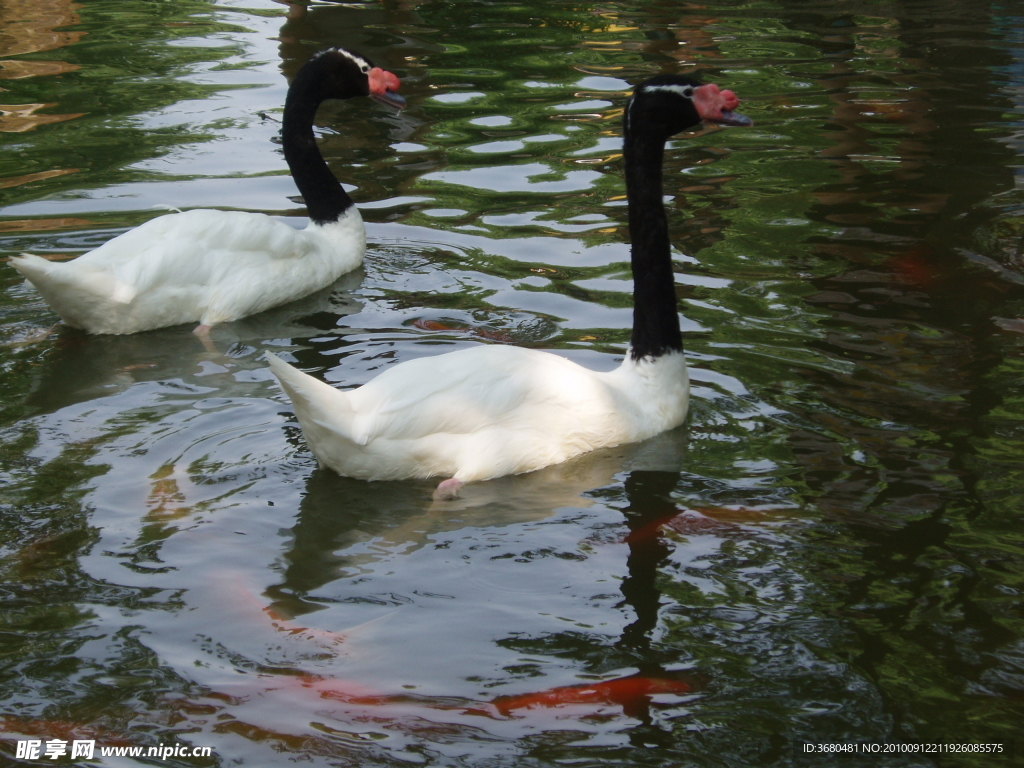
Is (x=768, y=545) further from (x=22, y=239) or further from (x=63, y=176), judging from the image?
(x=63, y=176)

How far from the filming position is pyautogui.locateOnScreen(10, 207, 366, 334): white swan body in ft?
22.2

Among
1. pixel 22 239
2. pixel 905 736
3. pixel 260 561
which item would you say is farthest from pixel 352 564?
pixel 22 239

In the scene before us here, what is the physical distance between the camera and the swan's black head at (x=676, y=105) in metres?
5.71

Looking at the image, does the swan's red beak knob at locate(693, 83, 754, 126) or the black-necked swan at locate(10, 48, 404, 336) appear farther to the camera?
the black-necked swan at locate(10, 48, 404, 336)

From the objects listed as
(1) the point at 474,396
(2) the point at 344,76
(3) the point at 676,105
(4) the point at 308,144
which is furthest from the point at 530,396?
(2) the point at 344,76

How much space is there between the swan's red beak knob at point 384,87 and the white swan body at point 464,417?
385 cm

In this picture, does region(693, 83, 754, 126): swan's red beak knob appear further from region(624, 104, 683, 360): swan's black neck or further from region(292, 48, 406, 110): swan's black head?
region(292, 48, 406, 110): swan's black head

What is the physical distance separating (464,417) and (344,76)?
14.2 feet

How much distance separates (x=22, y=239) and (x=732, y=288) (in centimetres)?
518

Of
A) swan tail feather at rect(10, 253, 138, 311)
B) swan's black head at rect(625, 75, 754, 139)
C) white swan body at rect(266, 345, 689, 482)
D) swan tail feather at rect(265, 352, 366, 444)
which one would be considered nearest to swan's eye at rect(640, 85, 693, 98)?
swan's black head at rect(625, 75, 754, 139)

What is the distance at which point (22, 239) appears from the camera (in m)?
8.52

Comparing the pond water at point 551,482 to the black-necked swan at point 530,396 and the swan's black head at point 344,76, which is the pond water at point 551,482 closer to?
the black-necked swan at point 530,396

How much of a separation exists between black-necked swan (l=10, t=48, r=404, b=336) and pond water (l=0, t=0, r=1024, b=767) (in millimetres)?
201

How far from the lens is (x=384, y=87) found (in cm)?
857
